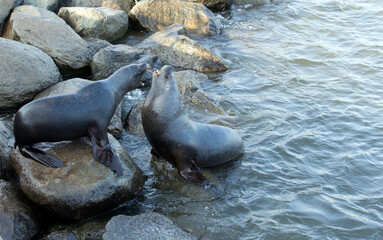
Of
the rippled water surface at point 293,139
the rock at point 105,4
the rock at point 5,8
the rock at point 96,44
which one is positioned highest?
the rock at point 5,8

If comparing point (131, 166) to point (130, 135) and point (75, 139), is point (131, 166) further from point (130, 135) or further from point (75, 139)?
point (130, 135)

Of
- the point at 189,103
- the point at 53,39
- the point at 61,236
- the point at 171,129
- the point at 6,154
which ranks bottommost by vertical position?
the point at 189,103

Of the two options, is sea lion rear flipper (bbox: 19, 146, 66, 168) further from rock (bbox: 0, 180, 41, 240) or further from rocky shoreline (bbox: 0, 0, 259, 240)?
rock (bbox: 0, 180, 41, 240)

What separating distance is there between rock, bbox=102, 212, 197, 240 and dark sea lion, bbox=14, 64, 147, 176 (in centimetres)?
84

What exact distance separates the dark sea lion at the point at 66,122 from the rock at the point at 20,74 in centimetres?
234

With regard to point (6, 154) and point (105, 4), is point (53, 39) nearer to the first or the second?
point (6, 154)

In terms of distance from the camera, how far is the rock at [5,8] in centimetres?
1096

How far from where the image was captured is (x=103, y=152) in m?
6.04

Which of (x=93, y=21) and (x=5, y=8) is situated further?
(x=93, y=21)

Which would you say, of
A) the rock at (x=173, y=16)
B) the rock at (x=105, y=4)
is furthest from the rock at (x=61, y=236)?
the rock at (x=105, y=4)

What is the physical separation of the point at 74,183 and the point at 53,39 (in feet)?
16.6

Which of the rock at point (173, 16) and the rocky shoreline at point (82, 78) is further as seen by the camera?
the rock at point (173, 16)

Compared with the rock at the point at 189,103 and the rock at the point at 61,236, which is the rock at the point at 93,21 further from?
the rock at the point at 61,236

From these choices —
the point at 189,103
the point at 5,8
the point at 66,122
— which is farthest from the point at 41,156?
the point at 5,8
